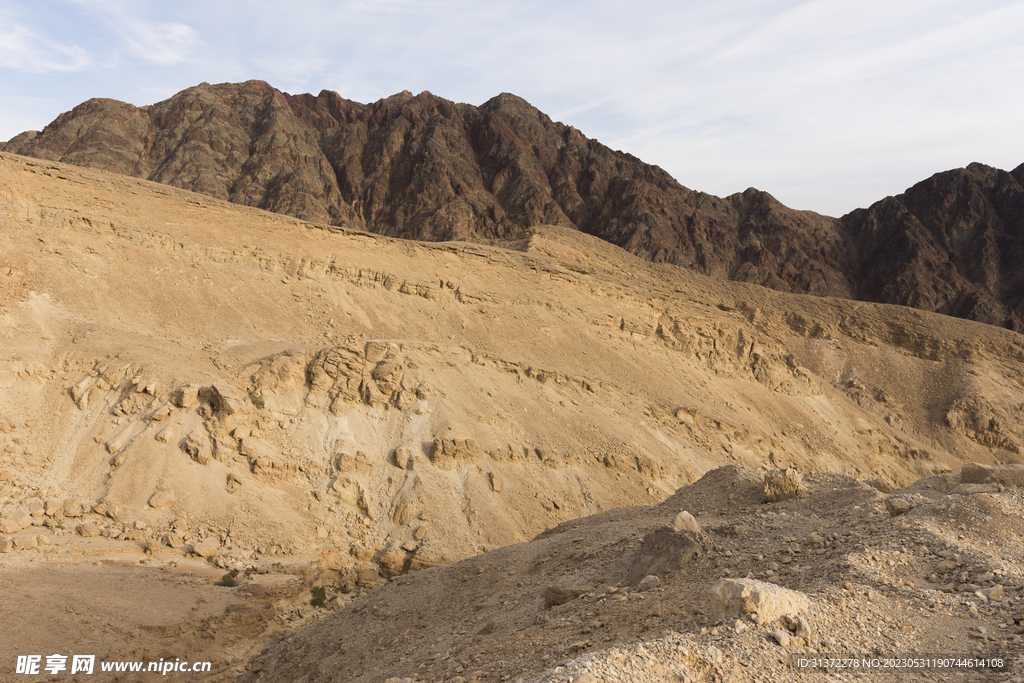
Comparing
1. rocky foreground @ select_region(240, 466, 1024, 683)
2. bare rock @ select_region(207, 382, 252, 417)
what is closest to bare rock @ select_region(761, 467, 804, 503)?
rocky foreground @ select_region(240, 466, 1024, 683)

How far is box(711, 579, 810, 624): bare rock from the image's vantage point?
17.0 ft

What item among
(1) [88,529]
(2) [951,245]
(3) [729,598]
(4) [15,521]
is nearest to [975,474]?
(3) [729,598]

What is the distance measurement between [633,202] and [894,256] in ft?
81.9

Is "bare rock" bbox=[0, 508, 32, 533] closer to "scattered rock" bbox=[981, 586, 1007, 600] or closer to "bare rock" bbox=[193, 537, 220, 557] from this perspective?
"bare rock" bbox=[193, 537, 220, 557]

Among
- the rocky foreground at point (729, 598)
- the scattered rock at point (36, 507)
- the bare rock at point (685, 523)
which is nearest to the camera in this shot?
the rocky foreground at point (729, 598)

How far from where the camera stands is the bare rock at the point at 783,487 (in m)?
9.49

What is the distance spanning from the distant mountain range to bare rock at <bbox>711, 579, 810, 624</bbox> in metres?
48.7

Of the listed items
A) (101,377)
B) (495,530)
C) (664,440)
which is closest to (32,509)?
(101,377)

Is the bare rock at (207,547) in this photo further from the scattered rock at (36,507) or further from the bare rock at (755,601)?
the bare rock at (755,601)

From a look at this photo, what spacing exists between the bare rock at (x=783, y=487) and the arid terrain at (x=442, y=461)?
0.11 m

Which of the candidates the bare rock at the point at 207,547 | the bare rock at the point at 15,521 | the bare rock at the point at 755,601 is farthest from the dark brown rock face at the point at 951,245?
the bare rock at the point at 15,521

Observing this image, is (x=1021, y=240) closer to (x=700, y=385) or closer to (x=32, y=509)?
(x=700, y=385)

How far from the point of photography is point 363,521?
1573cm

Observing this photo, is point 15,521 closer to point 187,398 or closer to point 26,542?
point 26,542
